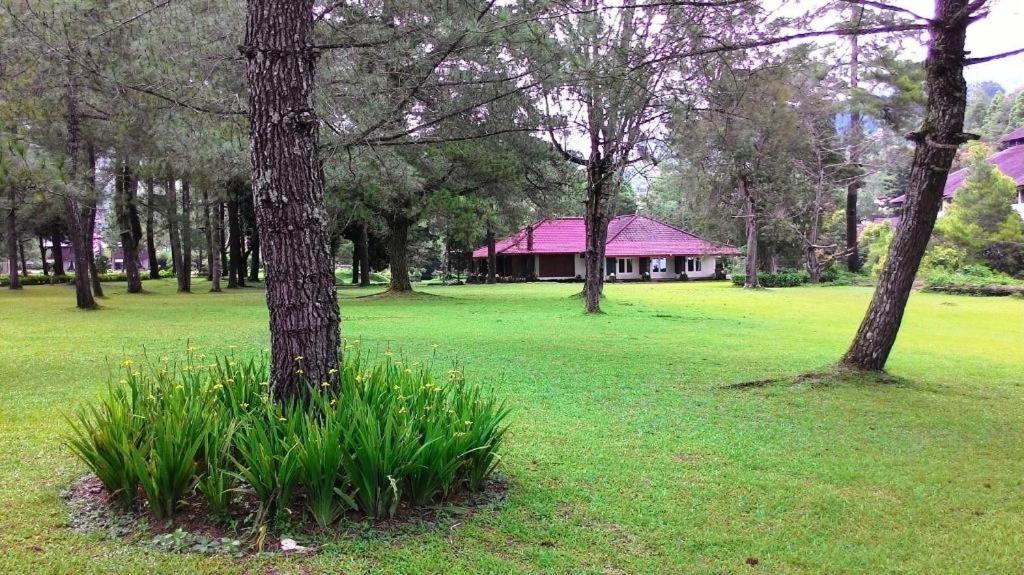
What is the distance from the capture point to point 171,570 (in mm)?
2701

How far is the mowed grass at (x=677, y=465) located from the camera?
2906 mm

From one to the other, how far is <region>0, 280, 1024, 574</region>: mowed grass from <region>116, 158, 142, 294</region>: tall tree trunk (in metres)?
13.9

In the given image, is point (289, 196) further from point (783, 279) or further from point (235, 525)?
point (783, 279)

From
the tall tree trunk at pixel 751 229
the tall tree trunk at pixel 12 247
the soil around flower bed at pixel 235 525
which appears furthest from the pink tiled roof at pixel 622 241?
the soil around flower bed at pixel 235 525

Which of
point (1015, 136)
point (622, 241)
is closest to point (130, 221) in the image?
point (622, 241)

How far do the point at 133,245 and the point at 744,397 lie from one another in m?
25.7

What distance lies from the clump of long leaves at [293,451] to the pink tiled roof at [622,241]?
38072 millimetres

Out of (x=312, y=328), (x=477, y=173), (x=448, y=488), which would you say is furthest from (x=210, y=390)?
(x=477, y=173)

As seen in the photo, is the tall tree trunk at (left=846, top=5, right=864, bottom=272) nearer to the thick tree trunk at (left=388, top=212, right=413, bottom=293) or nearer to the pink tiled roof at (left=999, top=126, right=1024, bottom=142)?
the pink tiled roof at (left=999, top=126, right=1024, bottom=142)

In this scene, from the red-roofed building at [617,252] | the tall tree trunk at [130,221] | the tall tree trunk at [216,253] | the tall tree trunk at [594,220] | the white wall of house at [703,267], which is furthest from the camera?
the white wall of house at [703,267]

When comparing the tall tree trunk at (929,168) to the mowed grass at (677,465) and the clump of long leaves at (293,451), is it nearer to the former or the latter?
the mowed grass at (677,465)

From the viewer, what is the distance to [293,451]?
3014 millimetres

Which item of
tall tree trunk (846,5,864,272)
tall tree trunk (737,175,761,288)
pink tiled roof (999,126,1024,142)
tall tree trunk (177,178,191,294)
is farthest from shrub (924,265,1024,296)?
tall tree trunk (177,178,191,294)

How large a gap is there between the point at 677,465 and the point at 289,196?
2.97 metres
